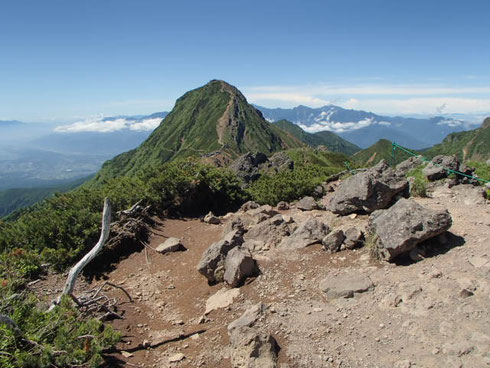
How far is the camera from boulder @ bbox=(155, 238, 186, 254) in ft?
44.7

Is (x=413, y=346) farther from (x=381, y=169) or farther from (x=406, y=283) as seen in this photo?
(x=381, y=169)

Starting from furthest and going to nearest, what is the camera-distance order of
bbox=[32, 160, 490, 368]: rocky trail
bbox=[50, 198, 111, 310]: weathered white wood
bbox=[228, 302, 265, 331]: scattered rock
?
bbox=[50, 198, 111, 310]: weathered white wood → bbox=[228, 302, 265, 331]: scattered rock → bbox=[32, 160, 490, 368]: rocky trail

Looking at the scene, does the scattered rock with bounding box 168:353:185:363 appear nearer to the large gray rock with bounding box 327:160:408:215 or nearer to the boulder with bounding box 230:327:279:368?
the boulder with bounding box 230:327:279:368

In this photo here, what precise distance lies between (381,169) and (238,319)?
402 inches

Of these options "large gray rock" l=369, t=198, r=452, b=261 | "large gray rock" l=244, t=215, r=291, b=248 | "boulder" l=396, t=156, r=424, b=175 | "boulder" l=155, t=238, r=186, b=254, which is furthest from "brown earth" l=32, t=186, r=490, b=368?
"boulder" l=396, t=156, r=424, b=175

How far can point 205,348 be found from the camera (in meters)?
7.81

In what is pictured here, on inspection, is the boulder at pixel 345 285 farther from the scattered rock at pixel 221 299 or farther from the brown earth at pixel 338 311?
the scattered rock at pixel 221 299

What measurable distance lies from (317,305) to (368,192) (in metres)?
5.64

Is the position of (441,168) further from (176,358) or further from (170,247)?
(176,358)

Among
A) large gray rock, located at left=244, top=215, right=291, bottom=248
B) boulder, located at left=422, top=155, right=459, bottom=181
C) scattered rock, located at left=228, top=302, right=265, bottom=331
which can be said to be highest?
boulder, located at left=422, top=155, right=459, bottom=181

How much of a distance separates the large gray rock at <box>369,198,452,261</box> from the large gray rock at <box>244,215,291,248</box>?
12.7 ft

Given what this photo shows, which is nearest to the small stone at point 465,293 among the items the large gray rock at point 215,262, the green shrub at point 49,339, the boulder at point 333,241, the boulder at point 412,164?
the boulder at point 333,241

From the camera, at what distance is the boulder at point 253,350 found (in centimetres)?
691

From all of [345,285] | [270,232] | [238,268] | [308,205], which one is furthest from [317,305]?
[308,205]
